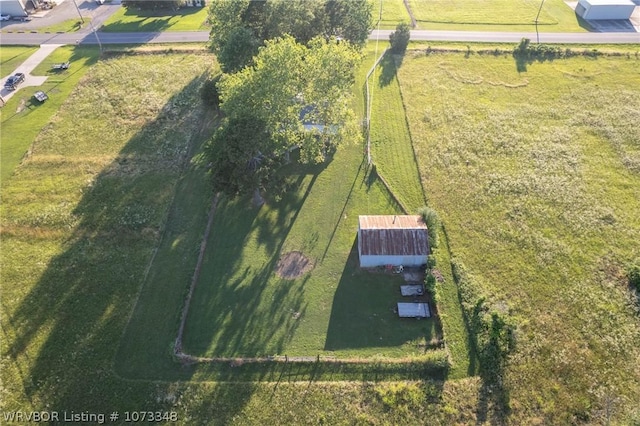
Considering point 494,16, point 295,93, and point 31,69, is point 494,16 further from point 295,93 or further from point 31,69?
point 31,69

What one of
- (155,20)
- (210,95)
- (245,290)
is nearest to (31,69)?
(155,20)

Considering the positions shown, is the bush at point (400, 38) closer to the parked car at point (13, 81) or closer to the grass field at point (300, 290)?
the grass field at point (300, 290)

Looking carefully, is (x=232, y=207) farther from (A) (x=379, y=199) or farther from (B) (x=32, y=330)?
(B) (x=32, y=330)

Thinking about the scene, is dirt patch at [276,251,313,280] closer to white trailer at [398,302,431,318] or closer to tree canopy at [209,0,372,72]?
white trailer at [398,302,431,318]

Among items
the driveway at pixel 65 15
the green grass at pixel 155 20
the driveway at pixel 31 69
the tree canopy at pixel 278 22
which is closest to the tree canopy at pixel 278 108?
the tree canopy at pixel 278 22

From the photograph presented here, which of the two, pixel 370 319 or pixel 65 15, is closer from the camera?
pixel 370 319

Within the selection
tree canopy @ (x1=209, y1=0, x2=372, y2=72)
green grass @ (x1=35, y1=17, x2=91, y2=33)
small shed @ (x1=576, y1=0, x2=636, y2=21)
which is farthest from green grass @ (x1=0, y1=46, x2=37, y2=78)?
small shed @ (x1=576, y1=0, x2=636, y2=21)

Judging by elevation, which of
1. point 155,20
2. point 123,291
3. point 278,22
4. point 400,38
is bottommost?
point 123,291

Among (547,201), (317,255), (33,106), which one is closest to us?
(317,255)
